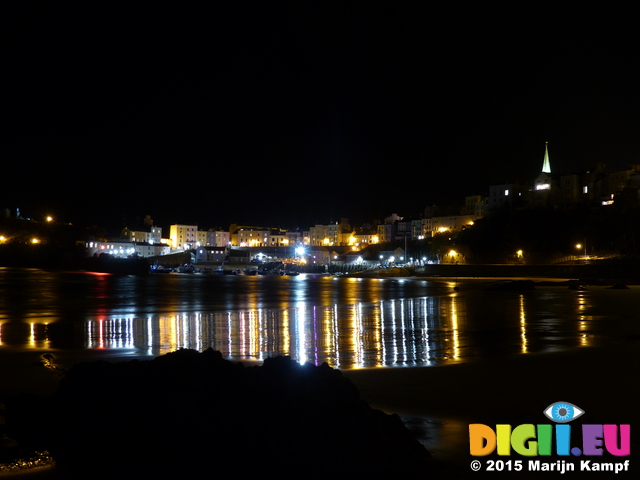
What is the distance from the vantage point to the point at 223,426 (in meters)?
4.56

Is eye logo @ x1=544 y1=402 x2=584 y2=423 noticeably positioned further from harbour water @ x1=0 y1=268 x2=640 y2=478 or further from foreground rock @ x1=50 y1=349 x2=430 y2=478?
foreground rock @ x1=50 y1=349 x2=430 y2=478

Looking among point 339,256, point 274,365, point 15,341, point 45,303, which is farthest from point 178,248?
point 274,365

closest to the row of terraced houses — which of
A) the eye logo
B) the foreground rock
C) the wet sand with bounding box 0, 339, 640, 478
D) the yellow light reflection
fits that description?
the yellow light reflection

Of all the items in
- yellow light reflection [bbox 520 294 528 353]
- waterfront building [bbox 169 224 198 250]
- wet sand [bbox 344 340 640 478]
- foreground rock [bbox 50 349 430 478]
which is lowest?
yellow light reflection [bbox 520 294 528 353]

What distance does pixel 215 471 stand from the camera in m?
4.20

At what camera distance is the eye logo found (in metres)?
6.14

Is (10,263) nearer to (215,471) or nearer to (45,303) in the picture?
(45,303)

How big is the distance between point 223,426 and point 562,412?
427 centimetres

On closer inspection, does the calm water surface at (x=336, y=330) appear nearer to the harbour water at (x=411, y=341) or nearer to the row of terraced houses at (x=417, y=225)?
the harbour water at (x=411, y=341)

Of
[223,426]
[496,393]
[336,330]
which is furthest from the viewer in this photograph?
[336,330]

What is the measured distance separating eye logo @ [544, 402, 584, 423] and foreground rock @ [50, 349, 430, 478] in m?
2.33

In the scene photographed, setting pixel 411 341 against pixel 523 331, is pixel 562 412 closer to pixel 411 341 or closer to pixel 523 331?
pixel 411 341

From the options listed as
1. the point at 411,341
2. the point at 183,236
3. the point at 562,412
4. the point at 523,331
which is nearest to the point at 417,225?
the point at 183,236

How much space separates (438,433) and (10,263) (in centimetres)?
11981
